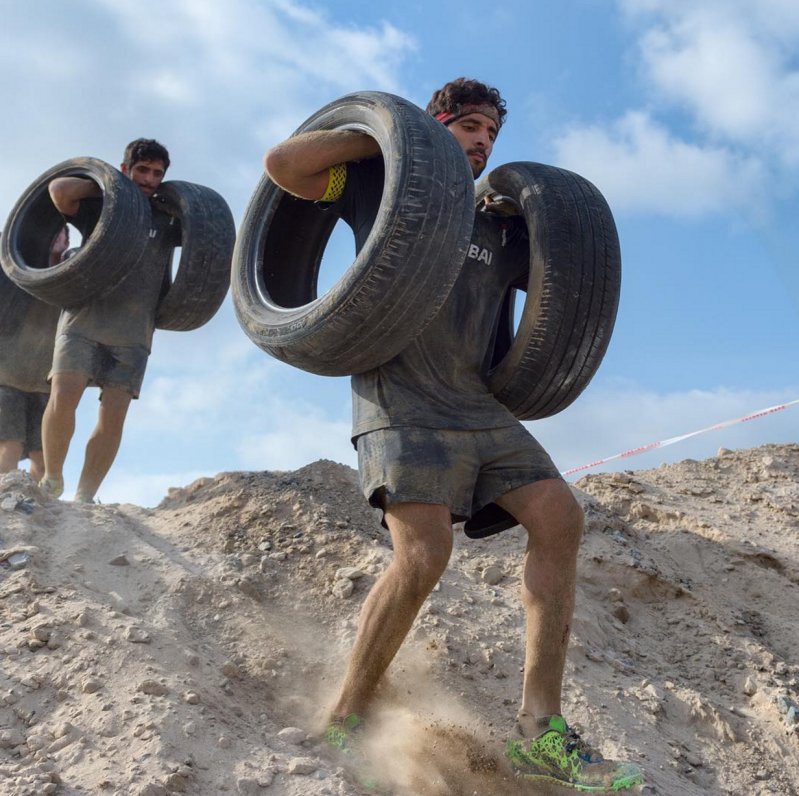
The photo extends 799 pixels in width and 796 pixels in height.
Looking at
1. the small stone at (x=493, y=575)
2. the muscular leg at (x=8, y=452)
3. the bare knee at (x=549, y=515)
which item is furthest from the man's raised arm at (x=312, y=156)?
the muscular leg at (x=8, y=452)

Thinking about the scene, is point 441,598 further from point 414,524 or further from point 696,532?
point 696,532

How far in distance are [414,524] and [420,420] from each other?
384 millimetres

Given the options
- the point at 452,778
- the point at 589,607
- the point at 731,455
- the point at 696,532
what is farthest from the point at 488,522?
the point at 731,455

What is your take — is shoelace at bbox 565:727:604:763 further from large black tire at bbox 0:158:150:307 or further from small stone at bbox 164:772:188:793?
large black tire at bbox 0:158:150:307

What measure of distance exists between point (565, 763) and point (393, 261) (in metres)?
1.78

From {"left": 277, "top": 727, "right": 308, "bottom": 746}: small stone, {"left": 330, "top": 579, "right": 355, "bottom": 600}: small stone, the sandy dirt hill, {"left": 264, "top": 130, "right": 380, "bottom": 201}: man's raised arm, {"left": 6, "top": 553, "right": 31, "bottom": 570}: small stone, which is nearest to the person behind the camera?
the sandy dirt hill

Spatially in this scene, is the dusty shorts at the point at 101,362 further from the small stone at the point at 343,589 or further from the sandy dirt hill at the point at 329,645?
the small stone at the point at 343,589

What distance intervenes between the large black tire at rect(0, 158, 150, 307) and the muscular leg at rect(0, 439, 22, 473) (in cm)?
148

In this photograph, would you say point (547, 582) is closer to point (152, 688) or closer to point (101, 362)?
point (152, 688)

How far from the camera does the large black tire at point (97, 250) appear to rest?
6.64m

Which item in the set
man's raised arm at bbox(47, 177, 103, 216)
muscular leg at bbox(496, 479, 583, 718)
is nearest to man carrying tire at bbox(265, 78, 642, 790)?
muscular leg at bbox(496, 479, 583, 718)

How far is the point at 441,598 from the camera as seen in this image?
4895 mm

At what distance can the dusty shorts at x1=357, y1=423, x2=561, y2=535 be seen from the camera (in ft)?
11.8

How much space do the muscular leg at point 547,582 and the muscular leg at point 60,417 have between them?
4160 mm
